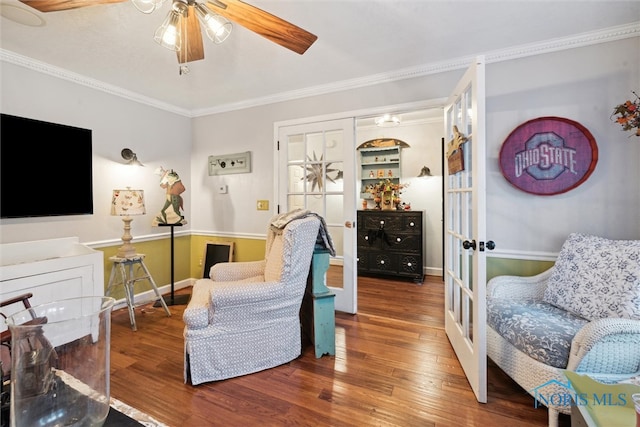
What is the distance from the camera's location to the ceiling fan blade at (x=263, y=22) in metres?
1.40

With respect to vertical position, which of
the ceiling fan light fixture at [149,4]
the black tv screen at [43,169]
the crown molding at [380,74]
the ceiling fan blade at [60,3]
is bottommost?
the black tv screen at [43,169]

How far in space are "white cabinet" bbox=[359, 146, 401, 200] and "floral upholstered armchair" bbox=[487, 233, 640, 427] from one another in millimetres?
2733

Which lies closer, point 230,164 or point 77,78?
point 77,78

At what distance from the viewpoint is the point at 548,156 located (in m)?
2.22

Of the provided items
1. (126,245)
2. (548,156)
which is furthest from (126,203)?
(548,156)

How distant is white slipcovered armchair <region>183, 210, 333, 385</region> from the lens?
6.02ft

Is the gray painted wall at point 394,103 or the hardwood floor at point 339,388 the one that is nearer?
the hardwood floor at point 339,388

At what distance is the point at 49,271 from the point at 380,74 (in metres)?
3.13

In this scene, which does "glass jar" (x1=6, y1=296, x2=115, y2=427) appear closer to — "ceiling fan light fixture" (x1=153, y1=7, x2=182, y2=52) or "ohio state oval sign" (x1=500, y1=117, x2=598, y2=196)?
"ceiling fan light fixture" (x1=153, y1=7, x2=182, y2=52)

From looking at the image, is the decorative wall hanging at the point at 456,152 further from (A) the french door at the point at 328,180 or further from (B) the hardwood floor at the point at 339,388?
(B) the hardwood floor at the point at 339,388

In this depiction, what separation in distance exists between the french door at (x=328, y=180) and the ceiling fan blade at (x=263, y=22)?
4.59ft

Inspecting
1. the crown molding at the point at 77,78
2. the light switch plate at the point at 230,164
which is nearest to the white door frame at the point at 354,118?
the light switch plate at the point at 230,164

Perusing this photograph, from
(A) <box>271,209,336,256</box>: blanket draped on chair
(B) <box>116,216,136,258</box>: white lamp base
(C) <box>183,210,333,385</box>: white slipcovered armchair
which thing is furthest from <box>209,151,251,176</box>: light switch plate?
(C) <box>183,210,333,385</box>: white slipcovered armchair

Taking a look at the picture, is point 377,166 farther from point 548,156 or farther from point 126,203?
point 126,203
